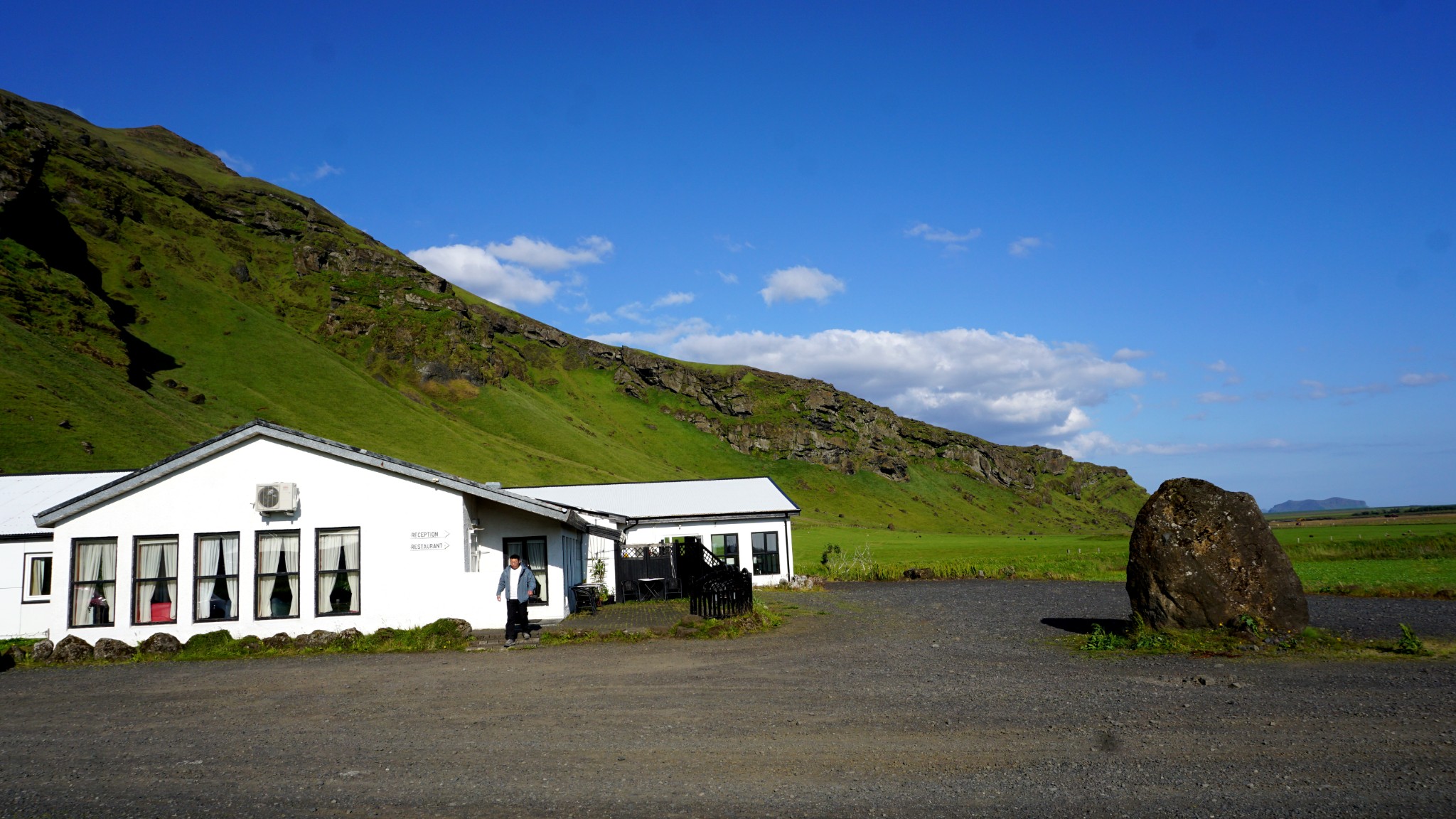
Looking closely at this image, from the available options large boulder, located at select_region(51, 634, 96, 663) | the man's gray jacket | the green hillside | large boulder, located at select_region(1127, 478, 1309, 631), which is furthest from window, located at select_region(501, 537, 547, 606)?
the green hillside

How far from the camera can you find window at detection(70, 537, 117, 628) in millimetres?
18000

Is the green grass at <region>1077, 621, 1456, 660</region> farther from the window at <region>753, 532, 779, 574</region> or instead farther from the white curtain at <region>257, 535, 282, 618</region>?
the window at <region>753, 532, 779, 574</region>

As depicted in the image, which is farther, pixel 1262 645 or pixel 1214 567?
pixel 1214 567

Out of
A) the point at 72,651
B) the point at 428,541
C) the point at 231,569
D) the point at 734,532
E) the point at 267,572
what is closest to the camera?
the point at 72,651

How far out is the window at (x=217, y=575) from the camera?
18359 mm

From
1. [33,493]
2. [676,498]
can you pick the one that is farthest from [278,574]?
[676,498]

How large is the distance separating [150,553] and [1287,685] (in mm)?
20898

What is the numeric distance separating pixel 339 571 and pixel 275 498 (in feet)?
6.80

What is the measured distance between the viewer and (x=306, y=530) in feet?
61.7

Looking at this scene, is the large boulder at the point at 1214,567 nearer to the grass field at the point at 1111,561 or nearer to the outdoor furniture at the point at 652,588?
the grass field at the point at 1111,561

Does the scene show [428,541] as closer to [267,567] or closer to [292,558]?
[292,558]

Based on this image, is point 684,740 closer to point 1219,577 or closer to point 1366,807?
point 1366,807

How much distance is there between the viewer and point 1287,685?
1070cm

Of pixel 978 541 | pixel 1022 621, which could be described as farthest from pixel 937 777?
pixel 978 541
